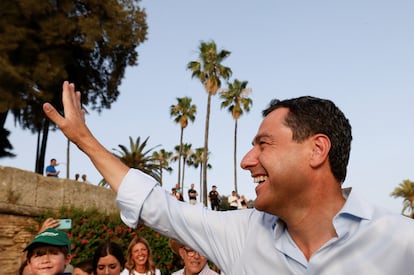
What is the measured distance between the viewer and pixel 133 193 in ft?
6.41

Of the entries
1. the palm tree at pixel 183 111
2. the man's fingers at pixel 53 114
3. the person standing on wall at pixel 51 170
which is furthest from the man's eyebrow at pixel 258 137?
the palm tree at pixel 183 111

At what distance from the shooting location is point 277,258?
1.80 m

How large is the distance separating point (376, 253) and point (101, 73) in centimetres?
2379

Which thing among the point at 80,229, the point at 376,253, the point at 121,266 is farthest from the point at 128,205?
the point at 80,229

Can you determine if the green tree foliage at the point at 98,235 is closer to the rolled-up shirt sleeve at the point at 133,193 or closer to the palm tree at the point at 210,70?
the rolled-up shirt sleeve at the point at 133,193

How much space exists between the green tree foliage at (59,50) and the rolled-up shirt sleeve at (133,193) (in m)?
18.8

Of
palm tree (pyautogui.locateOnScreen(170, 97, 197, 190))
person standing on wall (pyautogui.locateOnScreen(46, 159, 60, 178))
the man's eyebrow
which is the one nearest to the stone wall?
person standing on wall (pyautogui.locateOnScreen(46, 159, 60, 178))

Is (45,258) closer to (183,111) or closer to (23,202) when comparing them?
(23,202)

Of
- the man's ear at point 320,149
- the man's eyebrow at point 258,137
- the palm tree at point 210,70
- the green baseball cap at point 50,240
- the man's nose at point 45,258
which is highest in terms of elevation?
the palm tree at point 210,70

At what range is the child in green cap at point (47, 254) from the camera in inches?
145

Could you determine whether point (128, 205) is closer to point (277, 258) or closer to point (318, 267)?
point (277, 258)

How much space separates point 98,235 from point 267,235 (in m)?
13.2

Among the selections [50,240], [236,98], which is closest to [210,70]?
[236,98]

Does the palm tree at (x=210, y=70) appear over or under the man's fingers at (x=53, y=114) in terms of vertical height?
over
